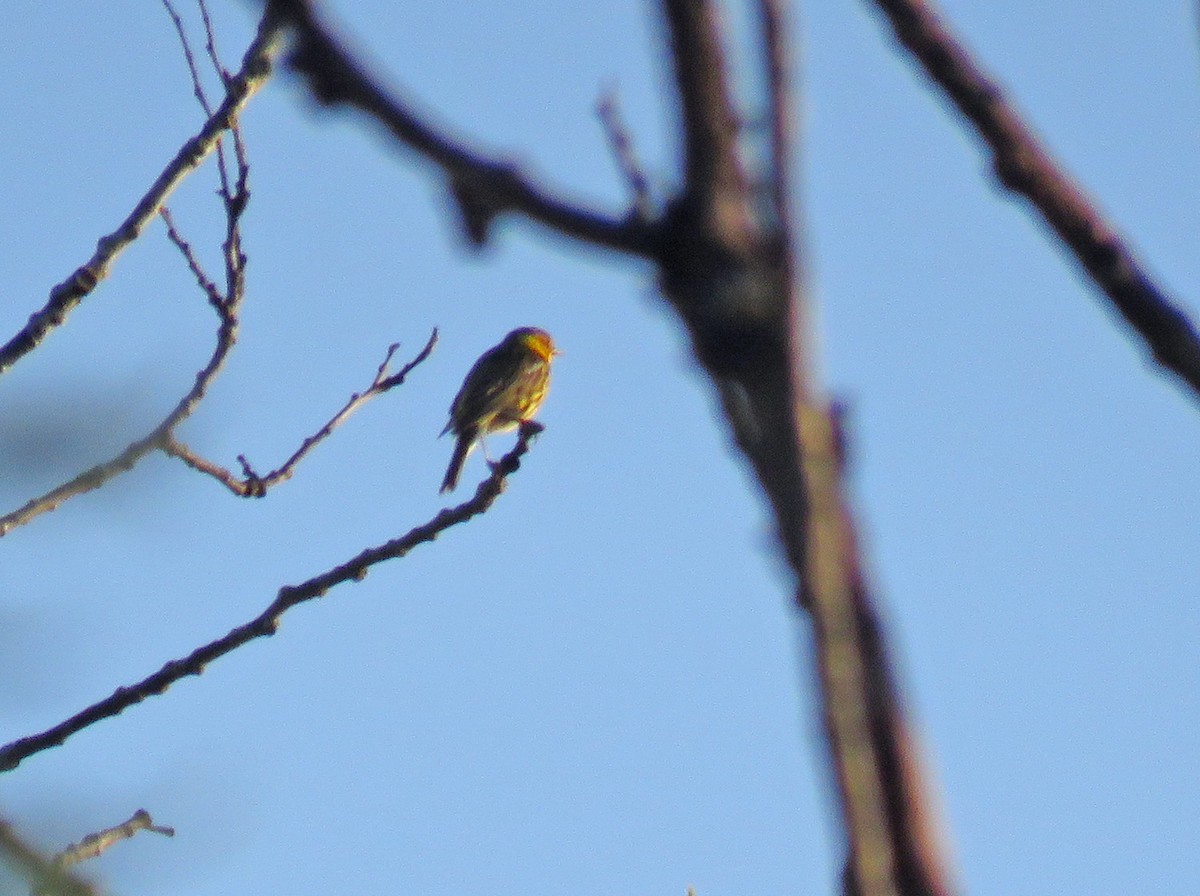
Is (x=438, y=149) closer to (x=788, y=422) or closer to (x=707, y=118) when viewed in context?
(x=707, y=118)

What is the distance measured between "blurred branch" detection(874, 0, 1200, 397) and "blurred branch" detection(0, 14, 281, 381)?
2.56 m

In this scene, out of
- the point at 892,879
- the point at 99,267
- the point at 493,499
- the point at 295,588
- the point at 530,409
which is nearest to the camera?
the point at 892,879

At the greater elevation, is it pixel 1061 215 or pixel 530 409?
pixel 530 409

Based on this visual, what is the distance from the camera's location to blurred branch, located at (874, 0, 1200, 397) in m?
1.49

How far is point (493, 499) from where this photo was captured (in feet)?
14.8

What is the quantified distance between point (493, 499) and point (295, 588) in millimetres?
1206

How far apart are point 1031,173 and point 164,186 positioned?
9.08 ft

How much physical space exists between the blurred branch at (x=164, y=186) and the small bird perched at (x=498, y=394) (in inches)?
262

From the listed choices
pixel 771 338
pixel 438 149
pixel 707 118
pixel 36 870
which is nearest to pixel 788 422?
pixel 771 338

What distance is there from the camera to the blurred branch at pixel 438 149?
133 cm

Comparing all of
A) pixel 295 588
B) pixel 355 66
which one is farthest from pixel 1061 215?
pixel 295 588

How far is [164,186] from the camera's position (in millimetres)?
3893

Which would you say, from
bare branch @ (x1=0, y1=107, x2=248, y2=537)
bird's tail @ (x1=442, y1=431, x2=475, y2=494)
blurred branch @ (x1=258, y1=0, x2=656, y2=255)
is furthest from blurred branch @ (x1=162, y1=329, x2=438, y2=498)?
bird's tail @ (x1=442, y1=431, x2=475, y2=494)

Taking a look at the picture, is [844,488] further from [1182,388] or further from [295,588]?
[295,588]
